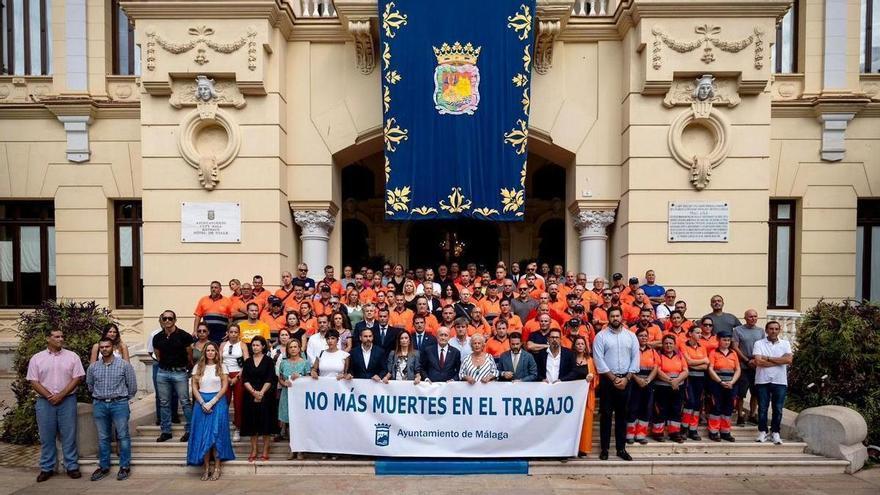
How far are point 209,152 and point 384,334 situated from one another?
625cm

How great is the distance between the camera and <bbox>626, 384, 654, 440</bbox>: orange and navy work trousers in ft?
28.7

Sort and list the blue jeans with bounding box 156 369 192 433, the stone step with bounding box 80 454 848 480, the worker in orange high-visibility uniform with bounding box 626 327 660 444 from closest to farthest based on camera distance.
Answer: the stone step with bounding box 80 454 848 480 < the worker in orange high-visibility uniform with bounding box 626 327 660 444 < the blue jeans with bounding box 156 369 192 433

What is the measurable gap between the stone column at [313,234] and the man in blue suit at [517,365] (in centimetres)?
603

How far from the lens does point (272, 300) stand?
33.9 feet

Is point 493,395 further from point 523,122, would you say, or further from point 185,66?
point 185,66

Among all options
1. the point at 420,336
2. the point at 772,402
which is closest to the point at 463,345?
the point at 420,336

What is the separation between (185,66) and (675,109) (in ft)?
32.7

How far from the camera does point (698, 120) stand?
40.2 feet

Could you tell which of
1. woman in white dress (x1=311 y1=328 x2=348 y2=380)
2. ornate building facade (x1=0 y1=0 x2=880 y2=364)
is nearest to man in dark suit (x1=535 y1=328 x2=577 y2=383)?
woman in white dress (x1=311 y1=328 x2=348 y2=380)

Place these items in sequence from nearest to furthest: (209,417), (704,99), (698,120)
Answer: (209,417) → (704,99) → (698,120)

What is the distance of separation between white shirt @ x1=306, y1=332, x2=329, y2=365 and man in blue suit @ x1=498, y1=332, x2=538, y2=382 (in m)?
2.60

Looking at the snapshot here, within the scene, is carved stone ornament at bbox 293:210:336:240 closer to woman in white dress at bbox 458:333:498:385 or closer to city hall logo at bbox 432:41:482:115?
city hall logo at bbox 432:41:482:115

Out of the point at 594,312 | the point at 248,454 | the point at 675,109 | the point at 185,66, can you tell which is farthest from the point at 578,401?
the point at 185,66

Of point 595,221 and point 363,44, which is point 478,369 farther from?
point 363,44
